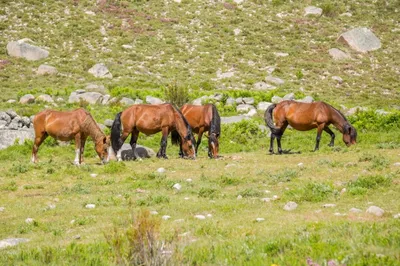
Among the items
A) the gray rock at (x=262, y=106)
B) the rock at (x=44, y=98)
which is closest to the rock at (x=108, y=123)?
the rock at (x=44, y=98)

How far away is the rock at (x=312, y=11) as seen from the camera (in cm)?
4984

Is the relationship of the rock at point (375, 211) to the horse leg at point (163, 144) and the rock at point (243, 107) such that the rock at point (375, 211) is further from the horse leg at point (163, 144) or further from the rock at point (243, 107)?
the rock at point (243, 107)

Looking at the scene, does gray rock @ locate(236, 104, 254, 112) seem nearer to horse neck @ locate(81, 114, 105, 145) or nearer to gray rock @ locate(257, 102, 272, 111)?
gray rock @ locate(257, 102, 272, 111)

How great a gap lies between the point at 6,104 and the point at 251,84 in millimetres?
16197

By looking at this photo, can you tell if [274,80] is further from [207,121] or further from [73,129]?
[73,129]

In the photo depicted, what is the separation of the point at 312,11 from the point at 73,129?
37857 mm

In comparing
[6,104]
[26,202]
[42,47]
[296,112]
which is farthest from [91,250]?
[42,47]

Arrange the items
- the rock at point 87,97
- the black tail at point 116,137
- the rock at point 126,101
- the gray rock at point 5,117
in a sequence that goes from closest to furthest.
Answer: the black tail at point 116,137 → the gray rock at point 5,117 → the rock at point 126,101 → the rock at point 87,97

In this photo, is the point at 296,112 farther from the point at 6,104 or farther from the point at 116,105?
the point at 6,104

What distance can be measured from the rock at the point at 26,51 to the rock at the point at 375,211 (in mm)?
33233

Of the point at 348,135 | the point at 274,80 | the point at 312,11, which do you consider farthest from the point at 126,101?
the point at 312,11

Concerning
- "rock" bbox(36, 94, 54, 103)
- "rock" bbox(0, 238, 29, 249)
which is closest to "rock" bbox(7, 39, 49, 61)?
"rock" bbox(36, 94, 54, 103)

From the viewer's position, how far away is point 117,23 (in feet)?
148

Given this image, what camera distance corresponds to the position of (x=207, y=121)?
20406 mm
